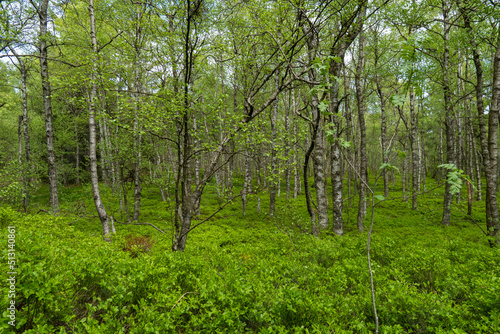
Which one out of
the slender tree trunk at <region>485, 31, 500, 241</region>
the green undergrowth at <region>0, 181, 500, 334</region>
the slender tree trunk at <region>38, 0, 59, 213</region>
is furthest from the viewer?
the slender tree trunk at <region>38, 0, 59, 213</region>

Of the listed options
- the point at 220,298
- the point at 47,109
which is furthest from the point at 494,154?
the point at 47,109

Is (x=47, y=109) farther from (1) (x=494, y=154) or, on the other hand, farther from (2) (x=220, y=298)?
(1) (x=494, y=154)

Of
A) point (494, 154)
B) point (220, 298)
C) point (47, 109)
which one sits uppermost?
point (47, 109)

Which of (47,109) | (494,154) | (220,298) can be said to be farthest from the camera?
(47,109)

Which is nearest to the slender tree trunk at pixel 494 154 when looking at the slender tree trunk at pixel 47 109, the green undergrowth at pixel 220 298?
the green undergrowth at pixel 220 298

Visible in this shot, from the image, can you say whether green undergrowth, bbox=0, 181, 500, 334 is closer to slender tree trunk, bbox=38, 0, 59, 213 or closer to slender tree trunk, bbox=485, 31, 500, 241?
slender tree trunk, bbox=485, 31, 500, 241

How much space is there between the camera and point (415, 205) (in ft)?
46.4

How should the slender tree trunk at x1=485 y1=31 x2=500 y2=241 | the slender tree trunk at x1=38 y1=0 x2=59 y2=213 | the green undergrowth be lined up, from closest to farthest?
the green undergrowth
the slender tree trunk at x1=485 y1=31 x2=500 y2=241
the slender tree trunk at x1=38 y1=0 x2=59 y2=213

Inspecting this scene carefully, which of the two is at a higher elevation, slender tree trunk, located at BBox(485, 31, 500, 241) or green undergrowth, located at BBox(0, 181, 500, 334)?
slender tree trunk, located at BBox(485, 31, 500, 241)

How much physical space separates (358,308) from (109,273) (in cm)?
308

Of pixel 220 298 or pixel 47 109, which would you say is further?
pixel 47 109

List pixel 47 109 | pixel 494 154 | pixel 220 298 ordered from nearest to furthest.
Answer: pixel 220 298, pixel 494 154, pixel 47 109

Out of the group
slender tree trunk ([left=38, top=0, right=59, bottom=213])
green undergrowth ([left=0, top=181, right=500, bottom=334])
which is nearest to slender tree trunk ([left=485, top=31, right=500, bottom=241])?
green undergrowth ([left=0, top=181, right=500, bottom=334])

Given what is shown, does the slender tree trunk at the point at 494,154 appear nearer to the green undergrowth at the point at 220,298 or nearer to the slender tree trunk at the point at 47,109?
the green undergrowth at the point at 220,298
